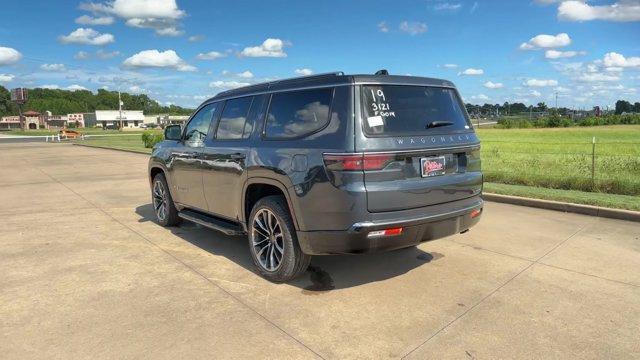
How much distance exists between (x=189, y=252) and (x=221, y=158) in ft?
4.13

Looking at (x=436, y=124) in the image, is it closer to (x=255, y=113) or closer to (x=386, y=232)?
(x=386, y=232)

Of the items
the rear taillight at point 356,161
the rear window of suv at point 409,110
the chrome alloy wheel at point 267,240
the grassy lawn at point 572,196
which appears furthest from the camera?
the grassy lawn at point 572,196

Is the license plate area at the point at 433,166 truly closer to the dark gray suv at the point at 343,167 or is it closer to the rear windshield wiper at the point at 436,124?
the dark gray suv at the point at 343,167

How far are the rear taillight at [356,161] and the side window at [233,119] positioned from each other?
1568 millimetres

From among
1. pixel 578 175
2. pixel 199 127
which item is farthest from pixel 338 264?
pixel 578 175

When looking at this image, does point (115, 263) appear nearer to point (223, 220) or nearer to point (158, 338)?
point (223, 220)

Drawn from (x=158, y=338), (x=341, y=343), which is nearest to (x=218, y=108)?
(x=158, y=338)

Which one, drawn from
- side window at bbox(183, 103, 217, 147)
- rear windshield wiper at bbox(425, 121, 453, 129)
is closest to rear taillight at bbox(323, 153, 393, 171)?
rear windshield wiper at bbox(425, 121, 453, 129)

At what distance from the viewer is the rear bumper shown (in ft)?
12.7

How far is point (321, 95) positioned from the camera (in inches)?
167

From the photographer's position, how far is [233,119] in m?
5.36

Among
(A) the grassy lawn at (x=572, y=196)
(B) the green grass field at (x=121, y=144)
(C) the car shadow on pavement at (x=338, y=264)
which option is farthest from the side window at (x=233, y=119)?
(B) the green grass field at (x=121, y=144)

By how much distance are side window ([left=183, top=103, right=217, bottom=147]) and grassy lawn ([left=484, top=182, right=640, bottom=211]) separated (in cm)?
559

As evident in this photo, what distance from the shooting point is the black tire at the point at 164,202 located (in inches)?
272
